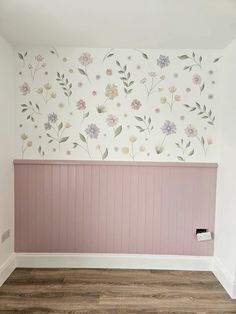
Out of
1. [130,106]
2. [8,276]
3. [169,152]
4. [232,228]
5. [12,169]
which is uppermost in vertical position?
[130,106]

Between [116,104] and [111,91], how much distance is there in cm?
13

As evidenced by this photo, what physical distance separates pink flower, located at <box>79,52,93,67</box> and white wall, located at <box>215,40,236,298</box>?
1.27 meters

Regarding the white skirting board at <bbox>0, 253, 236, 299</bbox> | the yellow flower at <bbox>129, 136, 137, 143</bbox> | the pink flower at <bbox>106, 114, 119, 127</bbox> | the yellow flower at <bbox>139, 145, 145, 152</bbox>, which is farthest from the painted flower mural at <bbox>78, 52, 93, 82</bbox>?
the white skirting board at <bbox>0, 253, 236, 299</bbox>

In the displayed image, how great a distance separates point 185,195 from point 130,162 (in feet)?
2.07

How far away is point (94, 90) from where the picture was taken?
8.61ft

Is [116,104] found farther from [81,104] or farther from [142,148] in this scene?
[142,148]

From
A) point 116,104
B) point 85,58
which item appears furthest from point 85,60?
point 116,104

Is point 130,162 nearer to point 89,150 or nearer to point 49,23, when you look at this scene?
point 89,150

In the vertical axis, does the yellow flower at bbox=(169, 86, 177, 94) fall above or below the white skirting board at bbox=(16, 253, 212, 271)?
above

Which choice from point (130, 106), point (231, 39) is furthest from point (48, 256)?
point (231, 39)

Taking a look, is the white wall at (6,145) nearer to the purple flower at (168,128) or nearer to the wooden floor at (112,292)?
the wooden floor at (112,292)

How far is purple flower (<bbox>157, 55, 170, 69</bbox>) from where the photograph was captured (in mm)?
2604

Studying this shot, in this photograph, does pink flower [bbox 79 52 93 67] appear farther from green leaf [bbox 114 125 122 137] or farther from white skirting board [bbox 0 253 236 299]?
white skirting board [bbox 0 253 236 299]

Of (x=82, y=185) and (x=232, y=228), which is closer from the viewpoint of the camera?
(x=232, y=228)
